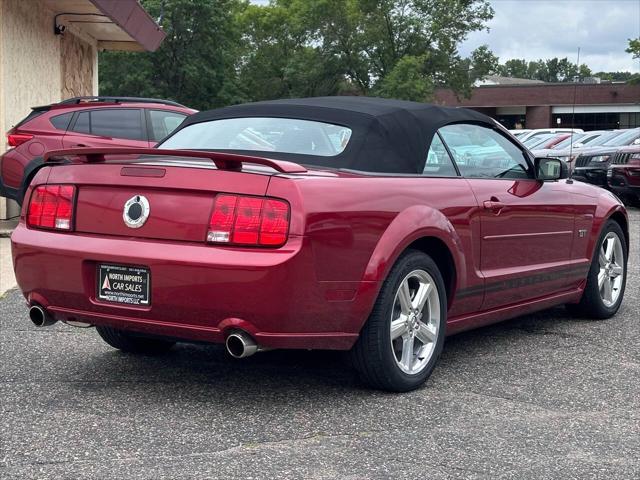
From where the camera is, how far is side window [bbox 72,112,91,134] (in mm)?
12578

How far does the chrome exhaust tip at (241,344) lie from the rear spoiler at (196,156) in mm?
739

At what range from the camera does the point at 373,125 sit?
5.23m

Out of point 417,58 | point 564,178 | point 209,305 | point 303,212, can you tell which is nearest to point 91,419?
point 209,305

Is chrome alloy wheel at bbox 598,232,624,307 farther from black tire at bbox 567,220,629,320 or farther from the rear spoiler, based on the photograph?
the rear spoiler

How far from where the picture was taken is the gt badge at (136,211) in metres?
4.50

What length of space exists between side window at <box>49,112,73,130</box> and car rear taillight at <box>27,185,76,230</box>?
7.76 m

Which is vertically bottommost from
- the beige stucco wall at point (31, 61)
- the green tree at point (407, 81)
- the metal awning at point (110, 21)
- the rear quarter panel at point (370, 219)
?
the rear quarter panel at point (370, 219)

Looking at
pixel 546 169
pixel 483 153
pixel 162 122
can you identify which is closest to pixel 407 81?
pixel 162 122

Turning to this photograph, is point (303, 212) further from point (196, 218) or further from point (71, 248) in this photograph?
point (71, 248)

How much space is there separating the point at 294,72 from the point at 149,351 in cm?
5666

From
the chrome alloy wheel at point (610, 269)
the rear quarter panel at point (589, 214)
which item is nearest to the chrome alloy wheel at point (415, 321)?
the rear quarter panel at point (589, 214)

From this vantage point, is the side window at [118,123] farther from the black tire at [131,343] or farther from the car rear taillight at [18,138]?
the black tire at [131,343]

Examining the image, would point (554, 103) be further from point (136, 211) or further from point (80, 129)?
point (136, 211)

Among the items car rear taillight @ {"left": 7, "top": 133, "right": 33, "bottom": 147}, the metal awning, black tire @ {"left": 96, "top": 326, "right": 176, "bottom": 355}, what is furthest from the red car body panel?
the metal awning
